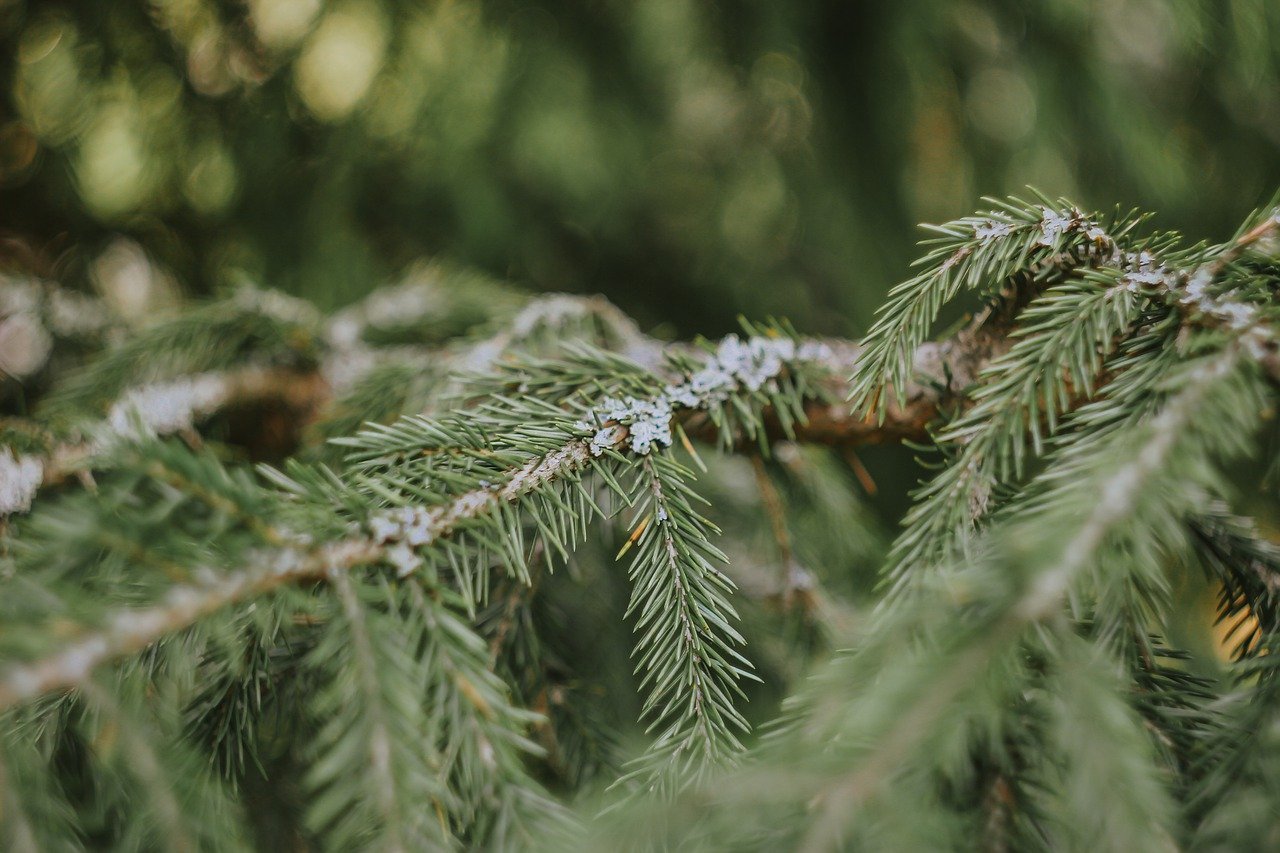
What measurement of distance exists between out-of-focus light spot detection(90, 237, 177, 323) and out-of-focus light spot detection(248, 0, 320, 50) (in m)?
0.56

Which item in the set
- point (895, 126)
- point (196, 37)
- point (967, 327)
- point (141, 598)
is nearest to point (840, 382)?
point (967, 327)

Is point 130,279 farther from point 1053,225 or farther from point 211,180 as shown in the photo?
point 1053,225

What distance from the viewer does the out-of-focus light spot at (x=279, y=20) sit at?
1356 mm

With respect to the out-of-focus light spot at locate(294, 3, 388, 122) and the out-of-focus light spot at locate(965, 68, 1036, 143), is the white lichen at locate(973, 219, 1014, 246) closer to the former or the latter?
the out-of-focus light spot at locate(965, 68, 1036, 143)

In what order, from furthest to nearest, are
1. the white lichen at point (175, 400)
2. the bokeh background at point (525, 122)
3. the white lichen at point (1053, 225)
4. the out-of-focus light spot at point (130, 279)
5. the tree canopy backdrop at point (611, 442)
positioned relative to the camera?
1. the out-of-focus light spot at point (130, 279)
2. the bokeh background at point (525, 122)
3. the white lichen at point (175, 400)
4. the white lichen at point (1053, 225)
5. the tree canopy backdrop at point (611, 442)

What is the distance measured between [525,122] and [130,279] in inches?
39.3

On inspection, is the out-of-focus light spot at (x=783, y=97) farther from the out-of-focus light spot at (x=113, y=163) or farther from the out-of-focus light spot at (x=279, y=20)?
the out-of-focus light spot at (x=113, y=163)

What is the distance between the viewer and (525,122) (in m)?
1.37

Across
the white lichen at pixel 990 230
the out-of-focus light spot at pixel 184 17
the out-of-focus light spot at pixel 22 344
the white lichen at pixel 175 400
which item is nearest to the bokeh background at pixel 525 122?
the out-of-focus light spot at pixel 184 17

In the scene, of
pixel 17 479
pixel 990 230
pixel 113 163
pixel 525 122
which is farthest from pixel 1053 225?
pixel 113 163

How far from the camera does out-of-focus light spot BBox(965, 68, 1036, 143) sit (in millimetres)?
1377

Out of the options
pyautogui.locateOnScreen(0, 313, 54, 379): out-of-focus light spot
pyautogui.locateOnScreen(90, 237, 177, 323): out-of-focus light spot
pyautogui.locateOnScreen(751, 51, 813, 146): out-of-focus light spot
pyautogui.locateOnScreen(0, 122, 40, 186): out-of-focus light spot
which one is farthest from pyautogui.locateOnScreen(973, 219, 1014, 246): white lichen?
pyautogui.locateOnScreen(0, 122, 40, 186): out-of-focus light spot

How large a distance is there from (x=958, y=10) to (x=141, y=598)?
1.57 metres

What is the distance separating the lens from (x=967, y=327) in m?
0.60
